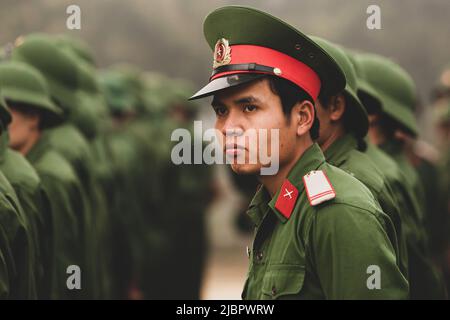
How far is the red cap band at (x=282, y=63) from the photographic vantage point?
3.53 m

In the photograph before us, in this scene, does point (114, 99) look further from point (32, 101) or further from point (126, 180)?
point (32, 101)

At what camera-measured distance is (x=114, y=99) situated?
1106cm

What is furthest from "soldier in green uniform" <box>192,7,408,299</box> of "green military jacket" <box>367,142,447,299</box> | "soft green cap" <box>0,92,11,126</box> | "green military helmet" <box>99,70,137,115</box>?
"green military helmet" <box>99,70,137,115</box>

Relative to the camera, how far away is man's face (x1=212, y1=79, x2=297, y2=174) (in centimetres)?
348

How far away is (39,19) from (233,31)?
27.2ft

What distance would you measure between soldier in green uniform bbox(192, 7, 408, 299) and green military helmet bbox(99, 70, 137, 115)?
723 cm

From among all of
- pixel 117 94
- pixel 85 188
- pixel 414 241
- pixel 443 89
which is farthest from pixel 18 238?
pixel 443 89

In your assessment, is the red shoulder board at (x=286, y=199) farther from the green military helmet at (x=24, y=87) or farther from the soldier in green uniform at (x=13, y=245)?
the green military helmet at (x=24, y=87)

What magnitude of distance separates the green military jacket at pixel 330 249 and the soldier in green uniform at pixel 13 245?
4.01 feet

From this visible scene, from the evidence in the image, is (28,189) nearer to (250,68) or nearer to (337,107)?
(337,107)

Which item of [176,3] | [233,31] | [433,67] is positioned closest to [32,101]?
[233,31]

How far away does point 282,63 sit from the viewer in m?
3.54

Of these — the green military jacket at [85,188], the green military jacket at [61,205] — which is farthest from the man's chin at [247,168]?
the green military jacket at [85,188]

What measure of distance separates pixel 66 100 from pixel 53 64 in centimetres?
26
